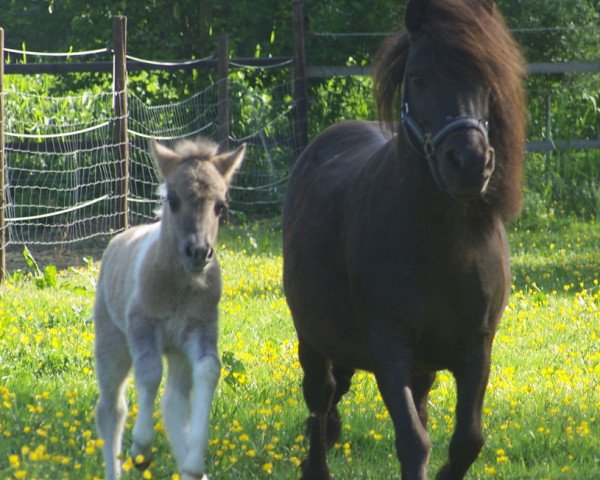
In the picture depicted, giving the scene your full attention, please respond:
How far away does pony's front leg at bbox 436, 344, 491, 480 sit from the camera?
192 inches

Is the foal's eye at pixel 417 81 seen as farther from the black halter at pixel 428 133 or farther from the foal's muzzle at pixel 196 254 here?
the foal's muzzle at pixel 196 254

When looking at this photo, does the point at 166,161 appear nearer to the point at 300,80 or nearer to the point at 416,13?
the point at 416,13

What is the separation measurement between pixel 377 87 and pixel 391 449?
6.29 feet

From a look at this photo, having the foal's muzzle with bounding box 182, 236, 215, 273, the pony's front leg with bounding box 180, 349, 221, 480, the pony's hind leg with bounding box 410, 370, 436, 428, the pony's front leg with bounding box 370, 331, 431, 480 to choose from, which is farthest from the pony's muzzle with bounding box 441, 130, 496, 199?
the pony's hind leg with bounding box 410, 370, 436, 428

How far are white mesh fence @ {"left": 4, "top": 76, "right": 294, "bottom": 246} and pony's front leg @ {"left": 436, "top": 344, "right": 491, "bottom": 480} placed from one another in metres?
9.01

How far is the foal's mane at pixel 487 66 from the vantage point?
4484 millimetres

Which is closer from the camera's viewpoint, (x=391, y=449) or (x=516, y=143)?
A: (x=516, y=143)

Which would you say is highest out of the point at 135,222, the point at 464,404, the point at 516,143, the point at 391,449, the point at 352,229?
the point at 516,143

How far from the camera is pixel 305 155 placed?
21.9 feet

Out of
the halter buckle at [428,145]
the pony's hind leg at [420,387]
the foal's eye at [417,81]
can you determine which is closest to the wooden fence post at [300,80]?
the pony's hind leg at [420,387]

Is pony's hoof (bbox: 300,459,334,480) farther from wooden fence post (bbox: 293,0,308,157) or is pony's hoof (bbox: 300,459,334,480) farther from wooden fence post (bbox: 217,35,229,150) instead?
wooden fence post (bbox: 293,0,308,157)

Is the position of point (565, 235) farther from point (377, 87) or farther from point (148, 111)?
point (377, 87)

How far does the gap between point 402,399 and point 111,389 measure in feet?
4.86

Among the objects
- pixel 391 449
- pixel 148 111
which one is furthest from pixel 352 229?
pixel 148 111
